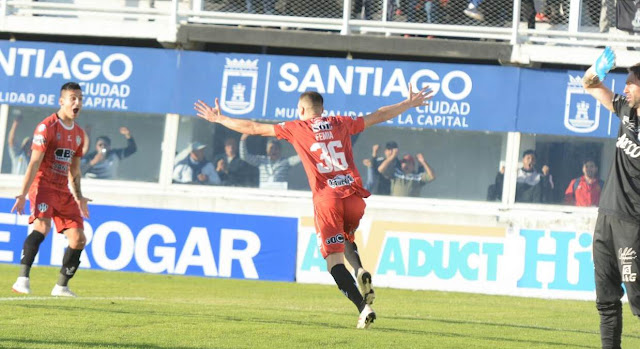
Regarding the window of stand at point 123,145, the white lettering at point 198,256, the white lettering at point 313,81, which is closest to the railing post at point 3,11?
Answer: the window of stand at point 123,145

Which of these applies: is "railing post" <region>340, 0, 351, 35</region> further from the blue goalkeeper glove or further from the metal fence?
the blue goalkeeper glove

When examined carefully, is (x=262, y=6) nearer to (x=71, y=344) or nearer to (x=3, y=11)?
(x=3, y=11)

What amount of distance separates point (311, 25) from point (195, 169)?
10.9 ft

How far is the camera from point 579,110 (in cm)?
1925

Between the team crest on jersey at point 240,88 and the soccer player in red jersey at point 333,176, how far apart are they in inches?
402

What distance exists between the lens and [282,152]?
2002 centimetres

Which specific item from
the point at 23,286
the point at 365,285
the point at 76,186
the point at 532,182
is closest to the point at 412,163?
the point at 532,182

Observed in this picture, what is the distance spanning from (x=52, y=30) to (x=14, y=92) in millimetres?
1351

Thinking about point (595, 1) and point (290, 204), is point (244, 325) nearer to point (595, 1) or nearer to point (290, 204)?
point (290, 204)

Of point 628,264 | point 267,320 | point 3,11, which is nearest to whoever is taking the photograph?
point 628,264

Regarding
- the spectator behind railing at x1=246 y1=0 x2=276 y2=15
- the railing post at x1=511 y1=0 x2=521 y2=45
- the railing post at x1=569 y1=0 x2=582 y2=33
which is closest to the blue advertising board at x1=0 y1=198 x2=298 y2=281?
the spectator behind railing at x1=246 y1=0 x2=276 y2=15

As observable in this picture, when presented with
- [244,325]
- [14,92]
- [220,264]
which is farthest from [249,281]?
[244,325]

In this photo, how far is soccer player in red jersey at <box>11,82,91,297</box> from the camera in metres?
12.0

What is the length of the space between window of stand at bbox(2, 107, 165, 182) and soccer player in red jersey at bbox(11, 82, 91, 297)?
8.20 m
